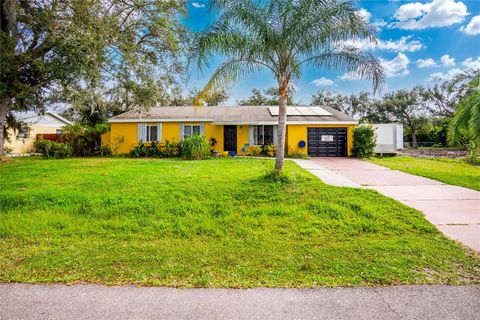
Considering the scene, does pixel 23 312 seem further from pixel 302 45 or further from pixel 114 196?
pixel 302 45

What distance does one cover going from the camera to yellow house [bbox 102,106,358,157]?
1630 centimetres

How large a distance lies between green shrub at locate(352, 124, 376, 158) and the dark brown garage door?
2.85 ft

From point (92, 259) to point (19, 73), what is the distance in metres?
9.92

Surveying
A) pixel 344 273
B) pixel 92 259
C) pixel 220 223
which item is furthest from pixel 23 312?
pixel 344 273

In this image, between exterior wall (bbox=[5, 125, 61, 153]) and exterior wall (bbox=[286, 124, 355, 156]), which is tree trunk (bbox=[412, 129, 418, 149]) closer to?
exterior wall (bbox=[286, 124, 355, 156])

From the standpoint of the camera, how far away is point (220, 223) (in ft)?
16.3

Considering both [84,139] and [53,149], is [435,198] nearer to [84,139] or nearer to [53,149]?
[84,139]

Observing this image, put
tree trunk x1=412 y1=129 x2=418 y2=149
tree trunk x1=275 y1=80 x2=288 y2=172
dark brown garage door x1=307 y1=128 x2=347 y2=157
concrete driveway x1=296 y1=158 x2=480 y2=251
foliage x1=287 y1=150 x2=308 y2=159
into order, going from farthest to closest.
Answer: tree trunk x1=412 y1=129 x2=418 y2=149, dark brown garage door x1=307 y1=128 x2=347 y2=157, foliage x1=287 y1=150 x2=308 y2=159, tree trunk x1=275 y1=80 x2=288 y2=172, concrete driveway x1=296 y1=158 x2=480 y2=251

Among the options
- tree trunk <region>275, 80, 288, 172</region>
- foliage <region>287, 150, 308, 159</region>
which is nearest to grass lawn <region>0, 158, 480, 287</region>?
tree trunk <region>275, 80, 288, 172</region>

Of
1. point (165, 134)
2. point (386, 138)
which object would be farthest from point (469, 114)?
point (165, 134)

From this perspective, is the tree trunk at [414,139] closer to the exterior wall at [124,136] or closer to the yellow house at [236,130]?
the yellow house at [236,130]

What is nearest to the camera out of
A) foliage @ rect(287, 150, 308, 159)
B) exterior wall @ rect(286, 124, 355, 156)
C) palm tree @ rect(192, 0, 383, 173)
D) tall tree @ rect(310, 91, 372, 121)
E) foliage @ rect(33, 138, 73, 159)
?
palm tree @ rect(192, 0, 383, 173)

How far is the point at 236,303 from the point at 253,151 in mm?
14050

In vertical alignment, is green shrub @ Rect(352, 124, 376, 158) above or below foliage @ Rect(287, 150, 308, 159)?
above
